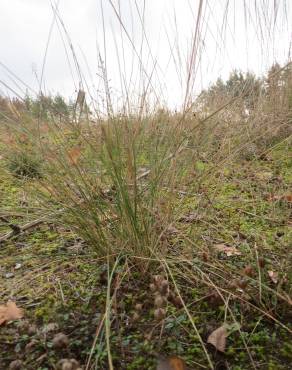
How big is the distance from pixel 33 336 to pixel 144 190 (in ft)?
1.88

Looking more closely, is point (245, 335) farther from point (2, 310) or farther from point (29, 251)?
point (29, 251)

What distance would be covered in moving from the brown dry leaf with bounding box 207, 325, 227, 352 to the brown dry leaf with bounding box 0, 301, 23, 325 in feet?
1.88

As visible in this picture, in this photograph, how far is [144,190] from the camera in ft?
4.15

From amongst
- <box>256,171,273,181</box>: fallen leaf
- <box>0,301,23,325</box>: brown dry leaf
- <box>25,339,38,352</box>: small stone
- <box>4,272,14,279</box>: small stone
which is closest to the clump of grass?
<box>4,272,14,279</box>: small stone

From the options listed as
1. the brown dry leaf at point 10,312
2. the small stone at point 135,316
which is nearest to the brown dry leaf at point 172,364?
the small stone at point 135,316

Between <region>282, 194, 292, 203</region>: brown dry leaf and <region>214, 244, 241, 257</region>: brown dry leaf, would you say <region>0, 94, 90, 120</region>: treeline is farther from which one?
<region>282, 194, 292, 203</region>: brown dry leaf

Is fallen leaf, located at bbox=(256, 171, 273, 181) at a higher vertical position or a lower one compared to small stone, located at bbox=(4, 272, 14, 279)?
higher

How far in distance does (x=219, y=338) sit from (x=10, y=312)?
63cm

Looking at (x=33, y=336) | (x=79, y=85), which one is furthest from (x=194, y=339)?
(x=79, y=85)

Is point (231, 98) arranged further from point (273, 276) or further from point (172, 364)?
point (172, 364)

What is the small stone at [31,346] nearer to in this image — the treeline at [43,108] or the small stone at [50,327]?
the small stone at [50,327]

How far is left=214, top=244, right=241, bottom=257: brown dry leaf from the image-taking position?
4.26ft

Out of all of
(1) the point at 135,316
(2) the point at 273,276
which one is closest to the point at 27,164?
(1) the point at 135,316

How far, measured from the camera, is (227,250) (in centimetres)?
133
